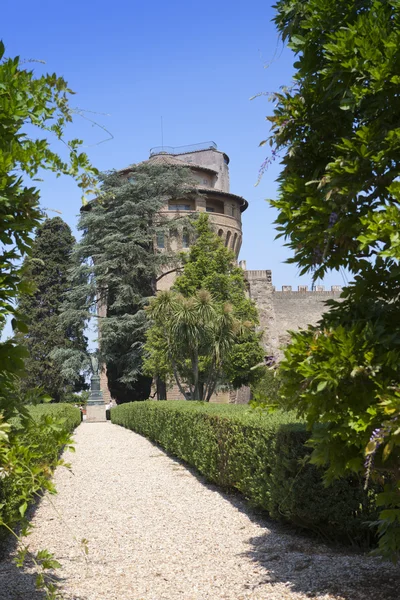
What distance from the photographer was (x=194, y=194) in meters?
33.9

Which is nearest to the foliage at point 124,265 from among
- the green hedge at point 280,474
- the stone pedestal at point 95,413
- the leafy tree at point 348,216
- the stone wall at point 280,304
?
the stone pedestal at point 95,413

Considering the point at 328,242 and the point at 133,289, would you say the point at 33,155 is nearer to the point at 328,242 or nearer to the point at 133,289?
the point at 328,242

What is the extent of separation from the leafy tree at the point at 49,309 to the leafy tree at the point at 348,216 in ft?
86.8

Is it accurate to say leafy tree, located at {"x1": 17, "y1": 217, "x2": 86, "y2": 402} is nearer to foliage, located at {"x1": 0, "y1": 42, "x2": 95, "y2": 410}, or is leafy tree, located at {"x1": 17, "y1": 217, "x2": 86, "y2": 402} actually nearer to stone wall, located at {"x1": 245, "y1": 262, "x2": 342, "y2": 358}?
stone wall, located at {"x1": 245, "y1": 262, "x2": 342, "y2": 358}

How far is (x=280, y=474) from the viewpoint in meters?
5.81

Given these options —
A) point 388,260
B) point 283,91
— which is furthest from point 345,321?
point 283,91

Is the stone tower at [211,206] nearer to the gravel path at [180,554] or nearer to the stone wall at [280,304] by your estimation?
the stone wall at [280,304]

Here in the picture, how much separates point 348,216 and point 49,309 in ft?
100

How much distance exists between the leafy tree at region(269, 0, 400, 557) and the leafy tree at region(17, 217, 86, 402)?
26.4 meters

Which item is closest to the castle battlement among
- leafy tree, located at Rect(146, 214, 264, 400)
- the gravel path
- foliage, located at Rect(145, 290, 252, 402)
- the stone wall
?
the stone wall

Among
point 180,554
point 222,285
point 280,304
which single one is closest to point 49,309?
point 222,285

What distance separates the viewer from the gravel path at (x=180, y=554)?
4.30 m

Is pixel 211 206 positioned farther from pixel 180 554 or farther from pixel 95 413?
pixel 180 554

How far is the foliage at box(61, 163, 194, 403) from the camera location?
90.6 ft
